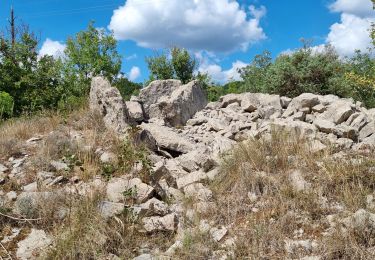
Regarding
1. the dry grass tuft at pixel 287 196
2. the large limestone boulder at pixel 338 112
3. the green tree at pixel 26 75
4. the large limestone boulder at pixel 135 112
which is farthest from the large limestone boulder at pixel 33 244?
the green tree at pixel 26 75

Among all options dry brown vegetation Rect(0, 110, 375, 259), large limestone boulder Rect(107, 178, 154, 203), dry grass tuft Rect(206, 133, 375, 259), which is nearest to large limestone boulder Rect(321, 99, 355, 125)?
dry brown vegetation Rect(0, 110, 375, 259)

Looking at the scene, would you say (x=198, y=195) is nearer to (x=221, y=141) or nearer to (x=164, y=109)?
(x=221, y=141)

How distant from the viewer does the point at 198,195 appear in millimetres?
5387

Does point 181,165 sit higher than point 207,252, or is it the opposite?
point 181,165

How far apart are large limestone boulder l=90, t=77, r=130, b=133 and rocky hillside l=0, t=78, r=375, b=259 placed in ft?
0.08

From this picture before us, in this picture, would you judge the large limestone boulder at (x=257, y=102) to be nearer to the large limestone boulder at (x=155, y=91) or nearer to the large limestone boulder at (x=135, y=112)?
the large limestone boulder at (x=155, y=91)

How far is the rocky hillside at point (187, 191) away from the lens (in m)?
4.22

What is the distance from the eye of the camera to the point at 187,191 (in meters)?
5.69

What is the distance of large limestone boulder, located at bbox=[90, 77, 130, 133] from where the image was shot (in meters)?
7.88

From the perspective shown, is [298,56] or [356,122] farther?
[298,56]

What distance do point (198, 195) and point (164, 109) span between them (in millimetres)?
4303

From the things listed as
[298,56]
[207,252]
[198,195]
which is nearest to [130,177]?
[198,195]

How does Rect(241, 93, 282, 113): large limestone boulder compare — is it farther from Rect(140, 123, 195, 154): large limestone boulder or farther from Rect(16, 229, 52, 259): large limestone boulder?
Rect(16, 229, 52, 259): large limestone boulder

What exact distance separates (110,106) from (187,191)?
10.1 feet
